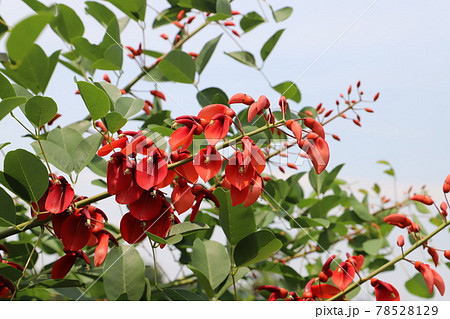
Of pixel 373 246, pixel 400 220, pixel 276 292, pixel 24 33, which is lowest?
pixel 373 246

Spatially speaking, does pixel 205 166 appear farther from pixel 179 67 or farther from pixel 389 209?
pixel 389 209

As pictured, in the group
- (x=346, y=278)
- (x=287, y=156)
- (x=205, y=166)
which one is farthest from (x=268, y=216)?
(x=205, y=166)

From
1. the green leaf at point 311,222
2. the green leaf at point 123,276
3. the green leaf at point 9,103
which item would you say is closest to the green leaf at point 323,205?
the green leaf at point 311,222

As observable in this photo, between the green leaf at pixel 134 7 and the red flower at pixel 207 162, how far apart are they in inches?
17.4

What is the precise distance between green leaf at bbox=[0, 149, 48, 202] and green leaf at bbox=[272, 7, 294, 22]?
22.1 inches

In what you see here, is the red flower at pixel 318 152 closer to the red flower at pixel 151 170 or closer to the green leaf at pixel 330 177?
the red flower at pixel 151 170

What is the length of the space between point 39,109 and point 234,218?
25cm

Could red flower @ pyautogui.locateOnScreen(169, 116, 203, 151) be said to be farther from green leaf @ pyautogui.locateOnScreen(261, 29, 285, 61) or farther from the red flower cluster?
green leaf @ pyautogui.locateOnScreen(261, 29, 285, 61)

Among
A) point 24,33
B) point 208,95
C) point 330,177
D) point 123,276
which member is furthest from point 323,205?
point 24,33

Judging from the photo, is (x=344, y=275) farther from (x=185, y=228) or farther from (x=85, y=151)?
(x=85, y=151)

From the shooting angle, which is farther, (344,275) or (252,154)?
(344,275)

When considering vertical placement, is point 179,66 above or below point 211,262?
above

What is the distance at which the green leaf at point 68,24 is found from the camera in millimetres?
772

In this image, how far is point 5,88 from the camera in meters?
0.50
